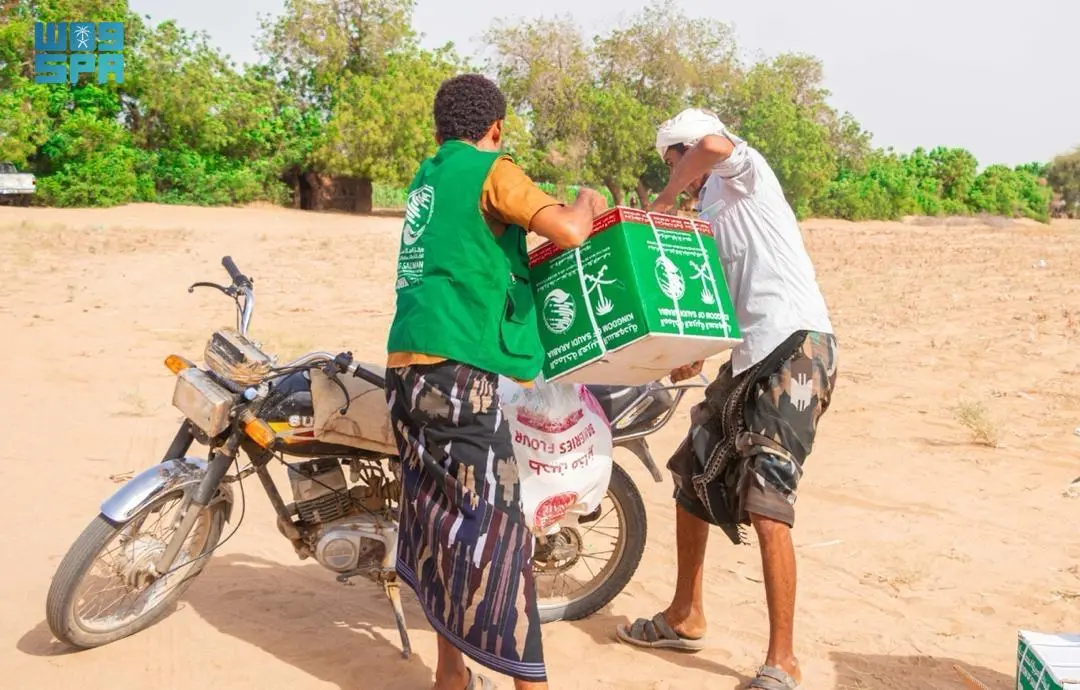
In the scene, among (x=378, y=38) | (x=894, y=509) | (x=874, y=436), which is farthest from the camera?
(x=378, y=38)

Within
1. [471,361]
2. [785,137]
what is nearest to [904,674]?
[471,361]

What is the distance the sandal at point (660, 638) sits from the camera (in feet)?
12.8

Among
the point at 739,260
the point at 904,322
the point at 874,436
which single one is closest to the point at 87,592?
the point at 739,260

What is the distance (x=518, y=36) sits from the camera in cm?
3962

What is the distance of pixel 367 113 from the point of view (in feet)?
101

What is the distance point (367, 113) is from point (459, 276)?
29.1 metres

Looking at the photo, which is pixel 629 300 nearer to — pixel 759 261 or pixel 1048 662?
pixel 759 261

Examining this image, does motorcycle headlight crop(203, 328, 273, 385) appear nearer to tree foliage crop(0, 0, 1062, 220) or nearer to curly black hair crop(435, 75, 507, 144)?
curly black hair crop(435, 75, 507, 144)

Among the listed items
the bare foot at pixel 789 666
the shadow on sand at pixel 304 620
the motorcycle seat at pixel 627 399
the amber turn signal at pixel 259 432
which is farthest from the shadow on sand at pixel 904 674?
the amber turn signal at pixel 259 432

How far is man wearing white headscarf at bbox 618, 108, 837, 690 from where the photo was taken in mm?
3391

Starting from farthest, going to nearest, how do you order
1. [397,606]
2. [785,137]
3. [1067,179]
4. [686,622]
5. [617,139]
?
[1067,179] → [785,137] → [617,139] → [686,622] → [397,606]

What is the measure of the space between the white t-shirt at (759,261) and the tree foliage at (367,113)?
79.6 feet

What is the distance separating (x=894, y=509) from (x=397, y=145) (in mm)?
27021

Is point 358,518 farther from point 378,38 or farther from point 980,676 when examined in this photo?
point 378,38
